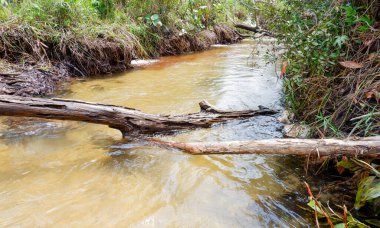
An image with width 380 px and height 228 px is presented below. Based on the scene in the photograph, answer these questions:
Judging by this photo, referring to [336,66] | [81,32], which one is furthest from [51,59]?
[336,66]

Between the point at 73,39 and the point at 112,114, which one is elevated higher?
the point at 73,39

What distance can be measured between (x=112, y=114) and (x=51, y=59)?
2973mm

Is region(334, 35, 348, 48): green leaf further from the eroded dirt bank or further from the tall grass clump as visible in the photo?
the eroded dirt bank

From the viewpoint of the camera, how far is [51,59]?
471 centimetres

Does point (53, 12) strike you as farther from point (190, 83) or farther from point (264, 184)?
point (264, 184)

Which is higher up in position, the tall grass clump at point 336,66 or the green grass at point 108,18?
the green grass at point 108,18

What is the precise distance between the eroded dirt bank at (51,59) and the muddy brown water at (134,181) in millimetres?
1080

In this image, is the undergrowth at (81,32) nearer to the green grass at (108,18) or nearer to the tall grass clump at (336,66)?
the green grass at (108,18)

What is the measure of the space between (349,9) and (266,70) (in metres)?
3.64

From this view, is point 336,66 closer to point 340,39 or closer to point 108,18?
point 340,39

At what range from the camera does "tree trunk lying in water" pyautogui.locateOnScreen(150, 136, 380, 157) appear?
4.92 feet

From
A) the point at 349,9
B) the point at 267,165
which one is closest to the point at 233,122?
the point at 267,165

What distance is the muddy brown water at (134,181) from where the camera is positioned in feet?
5.25

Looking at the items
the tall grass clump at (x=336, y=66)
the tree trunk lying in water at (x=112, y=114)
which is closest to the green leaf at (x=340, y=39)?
the tall grass clump at (x=336, y=66)
